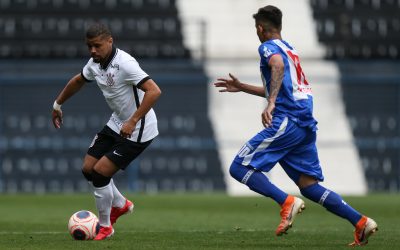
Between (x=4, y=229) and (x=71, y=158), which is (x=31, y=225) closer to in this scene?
(x=4, y=229)

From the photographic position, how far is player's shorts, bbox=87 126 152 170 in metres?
8.30

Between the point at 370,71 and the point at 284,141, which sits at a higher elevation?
the point at 284,141

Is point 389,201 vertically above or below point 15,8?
below

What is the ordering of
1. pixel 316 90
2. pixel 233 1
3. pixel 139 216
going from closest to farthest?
pixel 139 216 < pixel 316 90 < pixel 233 1

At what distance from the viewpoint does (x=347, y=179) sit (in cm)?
1947

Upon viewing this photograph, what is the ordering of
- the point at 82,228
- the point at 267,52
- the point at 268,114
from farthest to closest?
the point at 82,228
the point at 267,52
the point at 268,114

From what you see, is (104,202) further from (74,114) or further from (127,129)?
(74,114)

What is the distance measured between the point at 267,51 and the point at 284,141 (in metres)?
0.61

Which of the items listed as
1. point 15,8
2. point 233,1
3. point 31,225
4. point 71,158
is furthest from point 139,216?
point 233,1

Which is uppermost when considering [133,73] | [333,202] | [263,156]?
[133,73]

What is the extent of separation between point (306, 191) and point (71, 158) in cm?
1135

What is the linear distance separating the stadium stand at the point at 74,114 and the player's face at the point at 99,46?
10.7 m

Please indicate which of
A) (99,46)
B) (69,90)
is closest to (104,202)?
(69,90)

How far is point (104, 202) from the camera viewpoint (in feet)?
27.1
